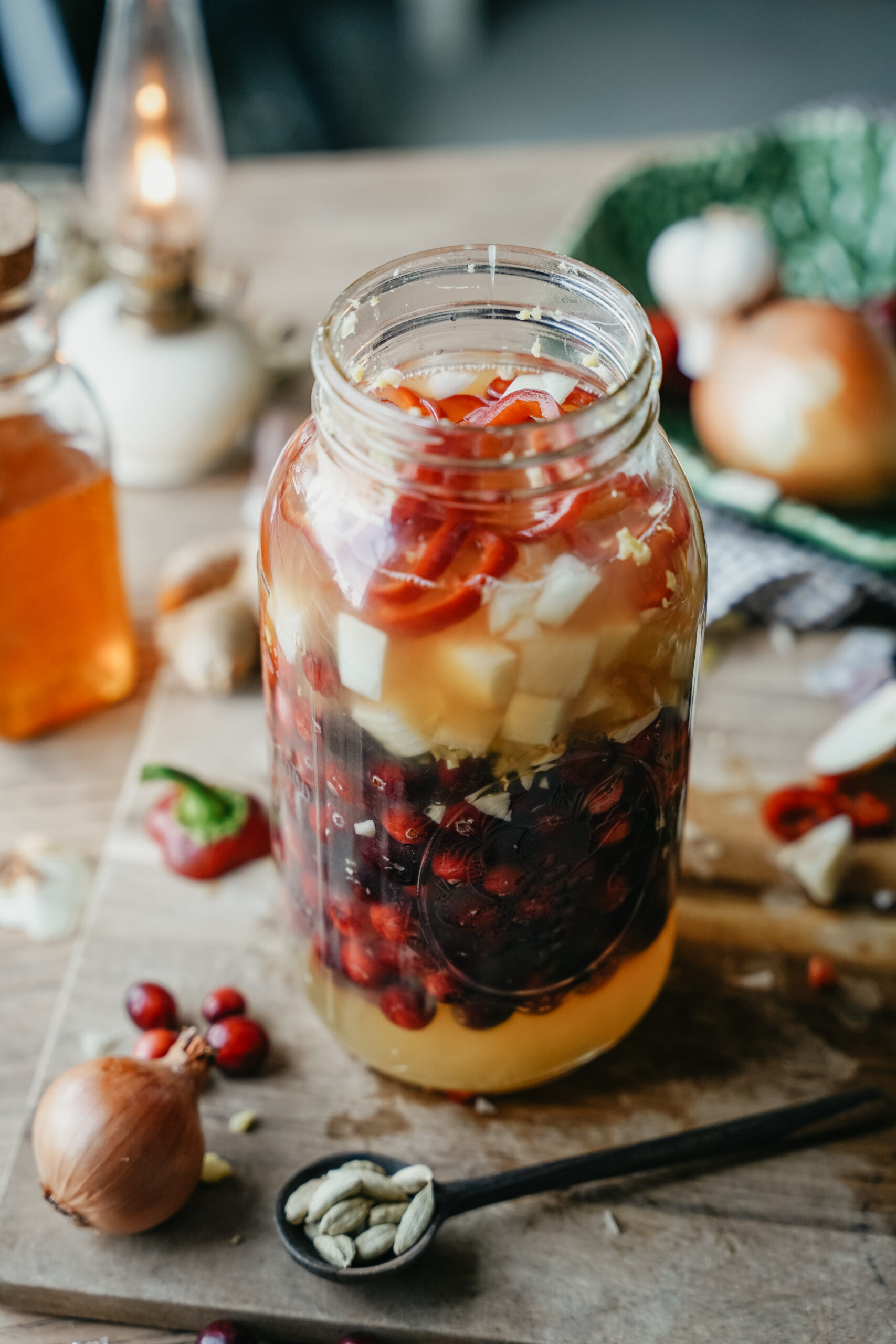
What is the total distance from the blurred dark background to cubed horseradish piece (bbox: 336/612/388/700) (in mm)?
2431

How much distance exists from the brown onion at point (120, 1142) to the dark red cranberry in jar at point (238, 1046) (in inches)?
2.6

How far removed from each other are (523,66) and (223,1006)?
132 inches

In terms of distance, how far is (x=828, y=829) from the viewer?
0.91 metres

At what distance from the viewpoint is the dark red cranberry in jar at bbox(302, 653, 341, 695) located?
2.05ft

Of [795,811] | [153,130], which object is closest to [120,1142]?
[795,811]

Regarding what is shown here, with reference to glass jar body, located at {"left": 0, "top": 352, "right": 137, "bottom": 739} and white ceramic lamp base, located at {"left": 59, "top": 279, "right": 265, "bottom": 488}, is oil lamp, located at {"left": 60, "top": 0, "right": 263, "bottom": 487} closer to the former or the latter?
white ceramic lamp base, located at {"left": 59, "top": 279, "right": 265, "bottom": 488}

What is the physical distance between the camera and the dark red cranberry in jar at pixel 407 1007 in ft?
2.37

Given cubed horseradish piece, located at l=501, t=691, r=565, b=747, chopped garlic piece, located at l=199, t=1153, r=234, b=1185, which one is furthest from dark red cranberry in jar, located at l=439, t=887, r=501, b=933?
chopped garlic piece, located at l=199, t=1153, r=234, b=1185

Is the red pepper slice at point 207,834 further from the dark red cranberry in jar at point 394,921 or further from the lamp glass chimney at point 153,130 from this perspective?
the lamp glass chimney at point 153,130

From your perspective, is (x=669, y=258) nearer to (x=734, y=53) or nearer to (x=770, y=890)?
(x=770, y=890)

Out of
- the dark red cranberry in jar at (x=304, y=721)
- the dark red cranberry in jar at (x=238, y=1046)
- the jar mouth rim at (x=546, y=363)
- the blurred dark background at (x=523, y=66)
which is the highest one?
the jar mouth rim at (x=546, y=363)

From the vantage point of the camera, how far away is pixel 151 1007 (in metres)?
0.81

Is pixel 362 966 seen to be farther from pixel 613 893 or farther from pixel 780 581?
pixel 780 581

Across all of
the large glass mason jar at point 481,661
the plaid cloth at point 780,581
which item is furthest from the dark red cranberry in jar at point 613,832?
the plaid cloth at point 780,581
